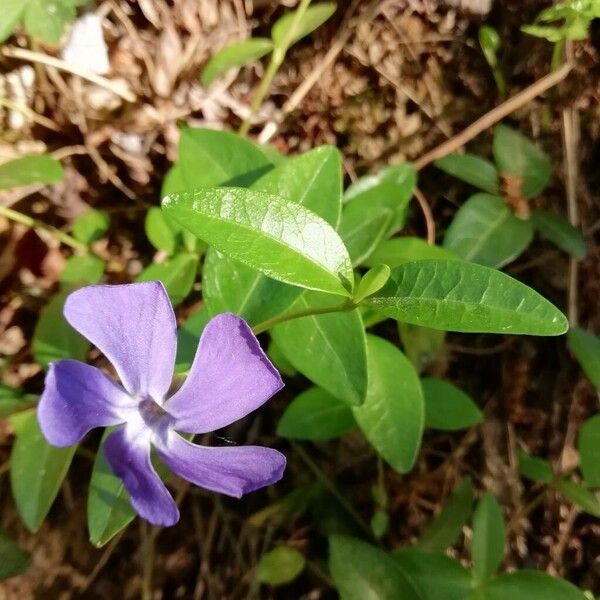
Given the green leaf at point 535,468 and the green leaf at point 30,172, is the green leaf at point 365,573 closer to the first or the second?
the green leaf at point 535,468

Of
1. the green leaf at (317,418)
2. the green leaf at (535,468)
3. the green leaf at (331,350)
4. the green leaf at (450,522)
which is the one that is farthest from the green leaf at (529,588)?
the green leaf at (331,350)

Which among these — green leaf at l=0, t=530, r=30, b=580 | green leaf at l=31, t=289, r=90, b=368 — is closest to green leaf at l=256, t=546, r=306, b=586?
green leaf at l=0, t=530, r=30, b=580

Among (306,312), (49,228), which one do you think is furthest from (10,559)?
(306,312)

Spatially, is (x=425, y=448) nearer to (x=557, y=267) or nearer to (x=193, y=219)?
(x=557, y=267)

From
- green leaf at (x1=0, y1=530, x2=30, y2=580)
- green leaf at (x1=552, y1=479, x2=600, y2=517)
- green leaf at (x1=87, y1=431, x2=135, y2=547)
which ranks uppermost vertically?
green leaf at (x1=87, y1=431, x2=135, y2=547)

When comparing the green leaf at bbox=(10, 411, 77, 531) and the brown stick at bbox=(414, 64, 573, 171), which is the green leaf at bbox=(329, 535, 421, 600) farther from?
the brown stick at bbox=(414, 64, 573, 171)

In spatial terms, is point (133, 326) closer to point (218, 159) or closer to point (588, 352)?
point (218, 159)
